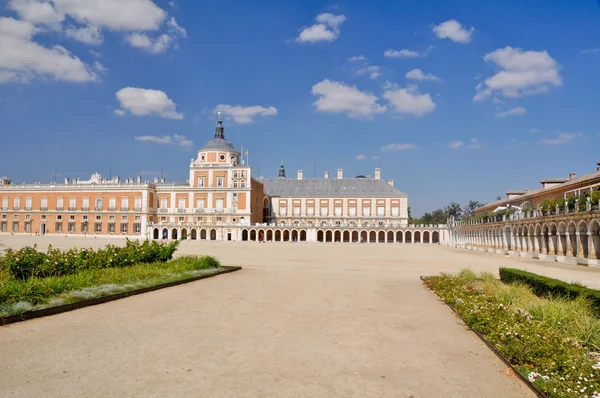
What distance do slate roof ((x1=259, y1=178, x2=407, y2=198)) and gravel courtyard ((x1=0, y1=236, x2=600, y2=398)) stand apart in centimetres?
7055

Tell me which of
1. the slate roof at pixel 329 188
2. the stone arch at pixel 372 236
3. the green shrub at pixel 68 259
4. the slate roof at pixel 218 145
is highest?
the slate roof at pixel 218 145

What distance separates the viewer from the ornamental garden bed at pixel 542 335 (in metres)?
4.73

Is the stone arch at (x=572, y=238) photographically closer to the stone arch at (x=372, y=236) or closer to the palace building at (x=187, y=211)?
the palace building at (x=187, y=211)

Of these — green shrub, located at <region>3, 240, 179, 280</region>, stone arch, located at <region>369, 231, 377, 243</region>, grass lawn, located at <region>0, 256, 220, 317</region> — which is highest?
green shrub, located at <region>3, 240, 179, 280</region>

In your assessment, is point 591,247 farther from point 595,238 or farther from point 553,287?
point 553,287

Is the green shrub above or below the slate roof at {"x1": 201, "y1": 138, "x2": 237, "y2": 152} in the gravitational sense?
below

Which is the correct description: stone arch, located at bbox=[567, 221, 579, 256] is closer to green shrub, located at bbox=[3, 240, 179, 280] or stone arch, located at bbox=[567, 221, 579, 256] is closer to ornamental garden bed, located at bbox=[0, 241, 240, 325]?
ornamental garden bed, located at bbox=[0, 241, 240, 325]

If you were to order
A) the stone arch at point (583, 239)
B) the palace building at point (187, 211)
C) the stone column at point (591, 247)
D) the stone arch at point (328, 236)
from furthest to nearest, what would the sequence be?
the stone arch at point (328, 236)
the palace building at point (187, 211)
the stone arch at point (583, 239)
the stone column at point (591, 247)

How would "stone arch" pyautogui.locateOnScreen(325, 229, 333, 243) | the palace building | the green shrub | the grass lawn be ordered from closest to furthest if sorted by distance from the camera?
the grass lawn → the green shrub → the palace building → "stone arch" pyautogui.locateOnScreen(325, 229, 333, 243)

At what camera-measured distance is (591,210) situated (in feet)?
79.2

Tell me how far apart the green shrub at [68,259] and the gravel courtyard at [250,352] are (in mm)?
2602

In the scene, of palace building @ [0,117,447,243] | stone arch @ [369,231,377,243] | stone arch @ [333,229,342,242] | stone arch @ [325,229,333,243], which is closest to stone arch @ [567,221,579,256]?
palace building @ [0,117,447,243]

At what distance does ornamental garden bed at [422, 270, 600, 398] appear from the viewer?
4.73m

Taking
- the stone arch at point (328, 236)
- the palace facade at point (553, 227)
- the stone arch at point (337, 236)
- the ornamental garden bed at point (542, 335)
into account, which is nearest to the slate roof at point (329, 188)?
the stone arch at point (328, 236)
